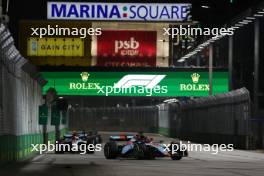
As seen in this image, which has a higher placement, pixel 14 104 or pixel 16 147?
pixel 14 104

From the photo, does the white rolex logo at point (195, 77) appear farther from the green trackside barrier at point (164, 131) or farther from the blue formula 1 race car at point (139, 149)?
the blue formula 1 race car at point (139, 149)

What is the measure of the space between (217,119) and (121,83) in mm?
8899

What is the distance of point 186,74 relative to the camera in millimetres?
62531

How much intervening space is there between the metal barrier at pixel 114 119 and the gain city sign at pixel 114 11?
35563 millimetres

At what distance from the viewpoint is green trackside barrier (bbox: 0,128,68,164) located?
25484 millimetres

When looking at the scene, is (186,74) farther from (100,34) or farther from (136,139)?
(136,139)

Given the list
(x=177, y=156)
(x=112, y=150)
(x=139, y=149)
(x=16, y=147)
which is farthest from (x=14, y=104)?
(x=177, y=156)

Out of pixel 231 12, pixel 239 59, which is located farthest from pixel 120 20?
pixel 239 59

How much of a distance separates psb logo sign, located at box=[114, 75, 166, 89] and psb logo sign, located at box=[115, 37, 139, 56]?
30.2 feet

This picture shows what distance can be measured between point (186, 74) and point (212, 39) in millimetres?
4193

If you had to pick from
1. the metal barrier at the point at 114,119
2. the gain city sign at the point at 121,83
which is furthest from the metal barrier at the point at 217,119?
the metal barrier at the point at 114,119

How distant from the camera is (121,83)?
62531 mm

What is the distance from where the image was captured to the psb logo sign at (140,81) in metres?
62.1

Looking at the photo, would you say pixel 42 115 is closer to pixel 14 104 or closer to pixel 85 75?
pixel 14 104
